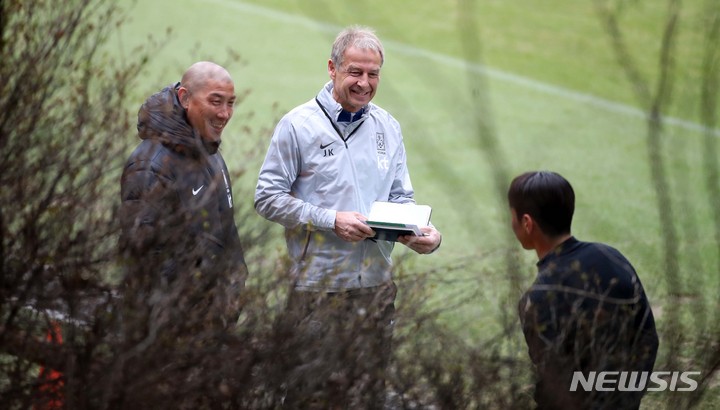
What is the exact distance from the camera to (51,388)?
3.31m

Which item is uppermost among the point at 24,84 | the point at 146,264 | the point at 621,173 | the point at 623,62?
the point at 24,84

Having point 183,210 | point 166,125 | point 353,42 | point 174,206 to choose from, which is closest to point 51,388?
point 183,210

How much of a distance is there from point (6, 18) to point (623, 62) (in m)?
2.58

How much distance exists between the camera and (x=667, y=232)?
2.73 m

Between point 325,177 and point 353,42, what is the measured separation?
0.64 metres

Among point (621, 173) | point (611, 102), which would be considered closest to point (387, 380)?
point (621, 173)

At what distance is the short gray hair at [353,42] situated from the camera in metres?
5.06

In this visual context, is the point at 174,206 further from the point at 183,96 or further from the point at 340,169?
the point at 340,169

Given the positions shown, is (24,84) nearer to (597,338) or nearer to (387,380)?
(387,380)

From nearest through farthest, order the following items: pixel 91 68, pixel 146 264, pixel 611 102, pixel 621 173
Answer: pixel 146 264, pixel 91 68, pixel 621 173, pixel 611 102

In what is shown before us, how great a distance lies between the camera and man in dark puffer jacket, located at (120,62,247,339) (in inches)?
135

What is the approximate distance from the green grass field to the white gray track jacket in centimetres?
178

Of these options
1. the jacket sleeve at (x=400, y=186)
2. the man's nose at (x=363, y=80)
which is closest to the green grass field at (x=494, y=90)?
the jacket sleeve at (x=400, y=186)

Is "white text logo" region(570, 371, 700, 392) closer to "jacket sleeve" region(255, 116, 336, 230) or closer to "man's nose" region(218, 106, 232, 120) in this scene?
"jacket sleeve" region(255, 116, 336, 230)
